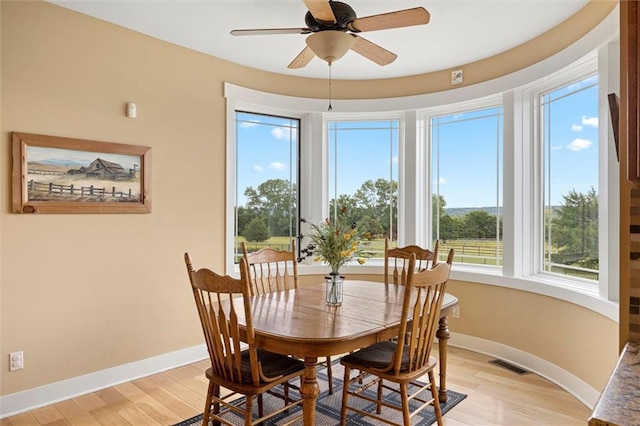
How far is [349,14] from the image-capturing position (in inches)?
93.4

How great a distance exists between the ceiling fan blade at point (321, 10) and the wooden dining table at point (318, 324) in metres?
1.64

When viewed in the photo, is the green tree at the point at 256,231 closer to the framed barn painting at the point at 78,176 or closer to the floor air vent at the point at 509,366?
the framed barn painting at the point at 78,176

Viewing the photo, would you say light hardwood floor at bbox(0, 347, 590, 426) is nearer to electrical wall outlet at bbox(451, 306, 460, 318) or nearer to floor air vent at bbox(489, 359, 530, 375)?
floor air vent at bbox(489, 359, 530, 375)

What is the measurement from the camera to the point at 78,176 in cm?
297

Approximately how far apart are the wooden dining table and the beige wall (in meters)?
1.16

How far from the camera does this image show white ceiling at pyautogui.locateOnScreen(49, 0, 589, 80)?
285 centimetres

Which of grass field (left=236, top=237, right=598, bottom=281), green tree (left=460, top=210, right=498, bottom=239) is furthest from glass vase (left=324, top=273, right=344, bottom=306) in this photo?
green tree (left=460, top=210, right=498, bottom=239)

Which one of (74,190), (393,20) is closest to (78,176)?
(74,190)

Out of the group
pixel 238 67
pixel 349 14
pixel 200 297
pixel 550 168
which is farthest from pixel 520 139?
pixel 200 297

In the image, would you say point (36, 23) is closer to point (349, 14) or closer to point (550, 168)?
point (349, 14)

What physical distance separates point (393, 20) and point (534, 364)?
2885 millimetres

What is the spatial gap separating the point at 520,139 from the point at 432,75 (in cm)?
115

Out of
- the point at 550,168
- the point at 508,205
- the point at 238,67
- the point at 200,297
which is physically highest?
the point at 238,67

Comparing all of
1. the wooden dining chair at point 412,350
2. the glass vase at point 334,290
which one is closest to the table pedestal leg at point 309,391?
the wooden dining chair at point 412,350
